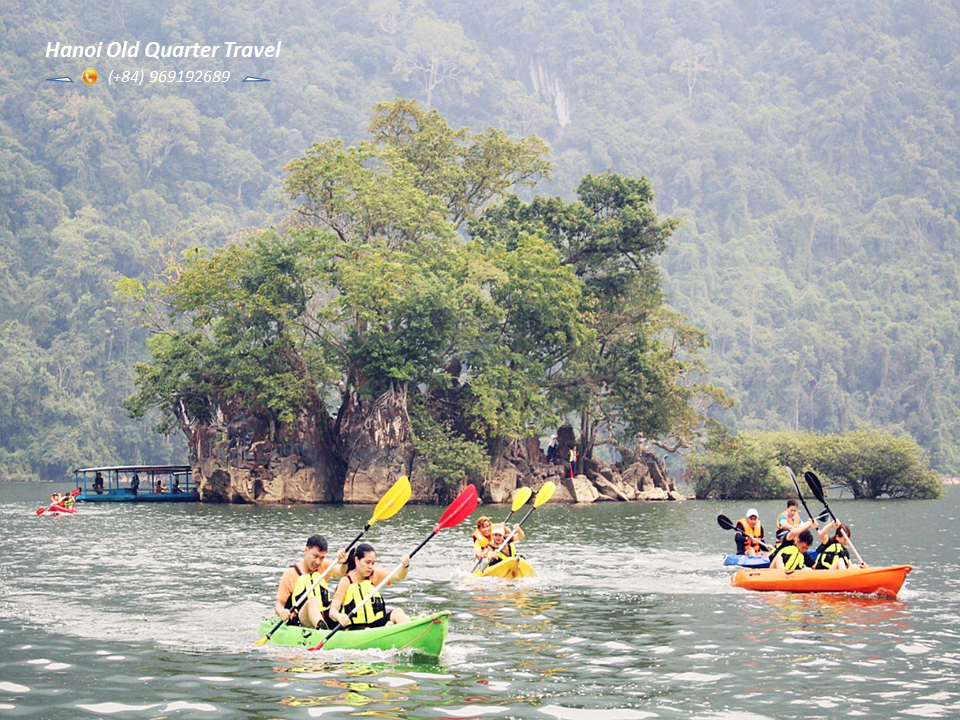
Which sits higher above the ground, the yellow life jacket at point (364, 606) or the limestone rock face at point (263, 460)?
the limestone rock face at point (263, 460)

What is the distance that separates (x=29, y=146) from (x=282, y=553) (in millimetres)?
96217

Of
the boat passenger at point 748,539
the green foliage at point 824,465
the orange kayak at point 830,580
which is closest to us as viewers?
the orange kayak at point 830,580

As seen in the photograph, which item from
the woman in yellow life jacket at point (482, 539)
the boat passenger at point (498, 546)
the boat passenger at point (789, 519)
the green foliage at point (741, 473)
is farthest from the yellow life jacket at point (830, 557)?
the green foliage at point (741, 473)

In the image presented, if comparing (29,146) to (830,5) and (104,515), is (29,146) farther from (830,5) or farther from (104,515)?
(830,5)

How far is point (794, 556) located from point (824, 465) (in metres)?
36.3

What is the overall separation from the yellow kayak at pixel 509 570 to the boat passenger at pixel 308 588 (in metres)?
7.72

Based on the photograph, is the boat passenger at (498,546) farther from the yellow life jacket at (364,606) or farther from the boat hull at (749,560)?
the yellow life jacket at (364,606)

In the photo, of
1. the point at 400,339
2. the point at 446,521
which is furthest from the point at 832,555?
the point at 400,339

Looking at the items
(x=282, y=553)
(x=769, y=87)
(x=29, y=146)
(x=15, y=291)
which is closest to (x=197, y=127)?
(x=29, y=146)

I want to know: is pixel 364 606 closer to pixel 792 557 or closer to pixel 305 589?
pixel 305 589

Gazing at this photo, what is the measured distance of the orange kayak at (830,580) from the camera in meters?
22.1

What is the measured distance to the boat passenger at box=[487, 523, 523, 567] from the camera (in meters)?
25.7

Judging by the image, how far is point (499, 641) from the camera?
1795cm

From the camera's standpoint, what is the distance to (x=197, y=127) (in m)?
130
